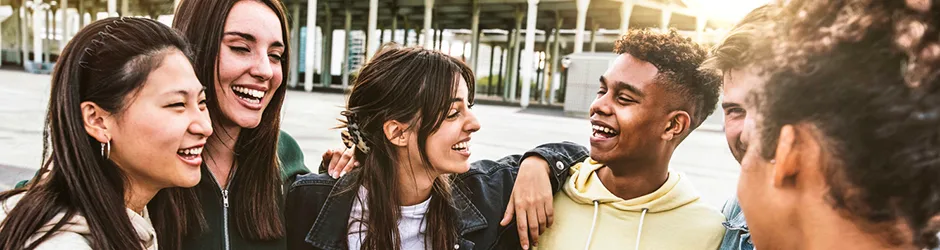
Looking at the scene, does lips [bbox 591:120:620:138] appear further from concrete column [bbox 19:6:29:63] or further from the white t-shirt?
concrete column [bbox 19:6:29:63]

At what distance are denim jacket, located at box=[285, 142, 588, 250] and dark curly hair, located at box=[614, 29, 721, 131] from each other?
2.05 feet

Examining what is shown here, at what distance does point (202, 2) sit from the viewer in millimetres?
2271

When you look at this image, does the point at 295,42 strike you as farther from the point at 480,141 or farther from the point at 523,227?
the point at 523,227

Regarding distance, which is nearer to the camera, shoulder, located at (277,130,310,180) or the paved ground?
shoulder, located at (277,130,310,180)

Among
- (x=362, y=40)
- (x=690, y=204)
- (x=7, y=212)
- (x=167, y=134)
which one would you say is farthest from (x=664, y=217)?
(x=362, y=40)

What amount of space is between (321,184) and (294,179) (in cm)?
20

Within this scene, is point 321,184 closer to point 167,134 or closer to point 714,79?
point 167,134

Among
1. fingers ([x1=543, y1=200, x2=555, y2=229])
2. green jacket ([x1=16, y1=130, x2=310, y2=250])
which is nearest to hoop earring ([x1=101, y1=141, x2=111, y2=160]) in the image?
green jacket ([x1=16, y1=130, x2=310, y2=250])

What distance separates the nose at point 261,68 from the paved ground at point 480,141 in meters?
2.06

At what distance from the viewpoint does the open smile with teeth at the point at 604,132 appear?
2.64 metres

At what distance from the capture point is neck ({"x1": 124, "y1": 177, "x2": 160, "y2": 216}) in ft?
5.90

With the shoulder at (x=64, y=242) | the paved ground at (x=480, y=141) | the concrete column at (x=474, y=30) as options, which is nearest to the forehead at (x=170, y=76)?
the shoulder at (x=64, y=242)

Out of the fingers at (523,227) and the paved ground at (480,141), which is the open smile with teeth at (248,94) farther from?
the paved ground at (480,141)

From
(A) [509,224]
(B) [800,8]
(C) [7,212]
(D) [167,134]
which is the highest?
(B) [800,8]
